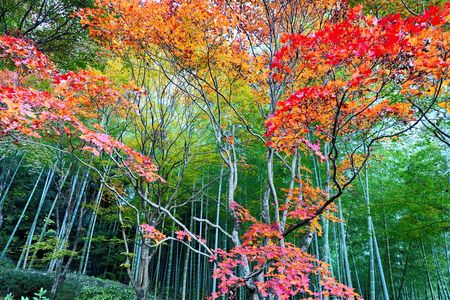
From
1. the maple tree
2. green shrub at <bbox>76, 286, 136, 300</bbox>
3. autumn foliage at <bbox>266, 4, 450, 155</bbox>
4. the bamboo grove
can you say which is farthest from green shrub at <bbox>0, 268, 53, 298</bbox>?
autumn foliage at <bbox>266, 4, 450, 155</bbox>

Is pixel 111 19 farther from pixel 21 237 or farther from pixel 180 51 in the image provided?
pixel 21 237

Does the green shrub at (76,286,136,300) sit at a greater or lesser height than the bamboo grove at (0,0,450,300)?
lesser

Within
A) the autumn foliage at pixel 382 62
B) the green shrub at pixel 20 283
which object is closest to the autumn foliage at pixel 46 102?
the autumn foliage at pixel 382 62

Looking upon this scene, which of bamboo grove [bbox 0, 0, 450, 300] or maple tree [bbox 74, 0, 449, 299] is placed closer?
maple tree [bbox 74, 0, 449, 299]

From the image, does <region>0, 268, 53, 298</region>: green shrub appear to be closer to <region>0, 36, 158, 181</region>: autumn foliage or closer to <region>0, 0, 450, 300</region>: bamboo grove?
<region>0, 0, 450, 300</region>: bamboo grove

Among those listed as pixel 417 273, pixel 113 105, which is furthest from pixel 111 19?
pixel 417 273

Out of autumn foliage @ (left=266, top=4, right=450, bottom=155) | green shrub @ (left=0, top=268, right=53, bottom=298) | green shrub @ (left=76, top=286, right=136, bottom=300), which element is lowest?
green shrub @ (left=76, top=286, right=136, bottom=300)

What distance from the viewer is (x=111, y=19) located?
12.7 feet

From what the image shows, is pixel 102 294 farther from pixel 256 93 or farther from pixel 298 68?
pixel 298 68

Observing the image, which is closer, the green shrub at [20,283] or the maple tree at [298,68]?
the maple tree at [298,68]

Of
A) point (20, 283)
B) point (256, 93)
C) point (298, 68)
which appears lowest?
point (20, 283)

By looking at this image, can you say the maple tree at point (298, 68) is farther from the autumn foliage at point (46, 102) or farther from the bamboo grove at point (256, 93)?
the autumn foliage at point (46, 102)

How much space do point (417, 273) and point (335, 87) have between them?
12.2 m

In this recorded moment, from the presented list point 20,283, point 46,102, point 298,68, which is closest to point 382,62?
point 298,68
